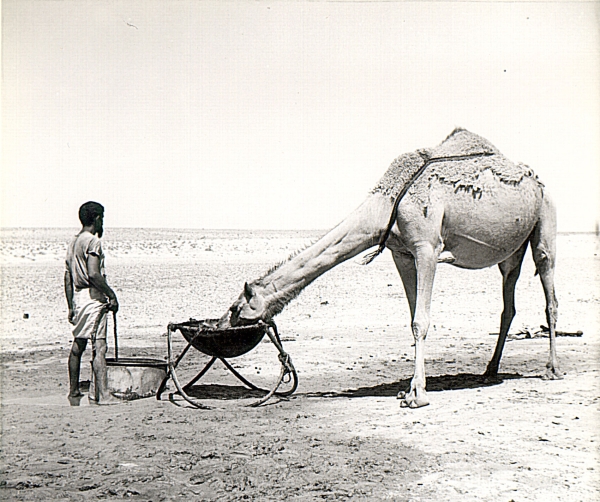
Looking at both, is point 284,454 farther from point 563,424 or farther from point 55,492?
point 563,424

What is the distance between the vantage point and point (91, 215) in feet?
24.4

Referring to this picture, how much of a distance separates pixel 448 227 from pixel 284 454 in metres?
3.31

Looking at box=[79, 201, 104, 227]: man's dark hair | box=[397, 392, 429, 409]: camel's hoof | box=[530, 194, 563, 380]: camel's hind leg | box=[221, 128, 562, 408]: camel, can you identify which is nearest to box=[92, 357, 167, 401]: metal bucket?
box=[221, 128, 562, 408]: camel

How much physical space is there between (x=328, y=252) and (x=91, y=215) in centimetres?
264

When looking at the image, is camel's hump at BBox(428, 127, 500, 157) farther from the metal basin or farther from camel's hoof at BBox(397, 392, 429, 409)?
the metal basin

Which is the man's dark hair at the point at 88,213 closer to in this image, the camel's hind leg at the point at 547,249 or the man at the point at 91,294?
the man at the point at 91,294

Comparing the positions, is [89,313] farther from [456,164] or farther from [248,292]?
[456,164]

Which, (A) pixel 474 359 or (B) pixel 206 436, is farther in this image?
(A) pixel 474 359

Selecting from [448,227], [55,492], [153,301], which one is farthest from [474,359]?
[153,301]

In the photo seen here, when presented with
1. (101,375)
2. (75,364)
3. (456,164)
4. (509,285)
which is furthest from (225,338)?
(509,285)

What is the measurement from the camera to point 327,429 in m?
6.21

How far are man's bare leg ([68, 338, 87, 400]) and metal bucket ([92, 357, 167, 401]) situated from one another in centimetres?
23

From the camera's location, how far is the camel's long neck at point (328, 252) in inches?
280

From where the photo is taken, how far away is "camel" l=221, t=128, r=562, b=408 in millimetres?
7125
